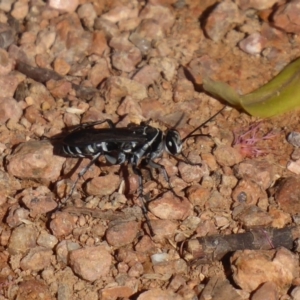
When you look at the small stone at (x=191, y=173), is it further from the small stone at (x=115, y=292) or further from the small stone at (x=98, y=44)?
the small stone at (x=98, y=44)

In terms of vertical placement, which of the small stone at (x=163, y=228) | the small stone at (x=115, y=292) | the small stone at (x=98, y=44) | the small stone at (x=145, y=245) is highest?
the small stone at (x=98, y=44)

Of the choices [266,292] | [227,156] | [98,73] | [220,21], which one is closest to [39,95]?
[98,73]

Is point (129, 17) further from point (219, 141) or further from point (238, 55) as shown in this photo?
point (219, 141)

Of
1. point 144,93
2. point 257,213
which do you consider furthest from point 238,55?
point 257,213

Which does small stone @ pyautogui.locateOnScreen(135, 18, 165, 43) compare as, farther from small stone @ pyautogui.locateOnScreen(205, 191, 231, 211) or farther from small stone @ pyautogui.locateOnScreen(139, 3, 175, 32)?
small stone @ pyautogui.locateOnScreen(205, 191, 231, 211)

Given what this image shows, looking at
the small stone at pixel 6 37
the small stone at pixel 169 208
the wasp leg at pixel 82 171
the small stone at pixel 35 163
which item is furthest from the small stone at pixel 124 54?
the small stone at pixel 169 208

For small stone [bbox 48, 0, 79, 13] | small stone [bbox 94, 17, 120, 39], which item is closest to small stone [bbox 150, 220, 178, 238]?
small stone [bbox 94, 17, 120, 39]
